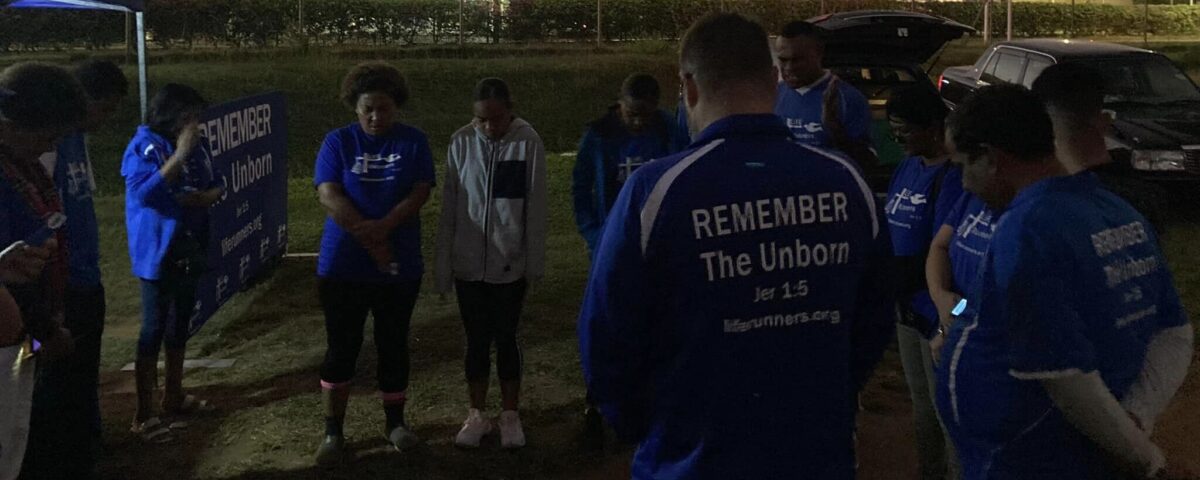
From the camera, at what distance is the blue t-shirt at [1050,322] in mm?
2465

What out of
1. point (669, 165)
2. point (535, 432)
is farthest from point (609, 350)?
point (535, 432)

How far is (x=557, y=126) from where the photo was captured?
19625mm

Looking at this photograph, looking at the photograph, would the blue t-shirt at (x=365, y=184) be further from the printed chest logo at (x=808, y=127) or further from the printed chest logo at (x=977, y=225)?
the printed chest logo at (x=977, y=225)

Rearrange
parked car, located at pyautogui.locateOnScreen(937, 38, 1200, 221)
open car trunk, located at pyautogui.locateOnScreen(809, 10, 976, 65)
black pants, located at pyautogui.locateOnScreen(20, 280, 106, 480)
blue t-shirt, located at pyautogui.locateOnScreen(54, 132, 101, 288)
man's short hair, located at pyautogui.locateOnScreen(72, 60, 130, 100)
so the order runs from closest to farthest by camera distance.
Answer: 1. black pants, located at pyautogui.locateOnScreen(20, 280, 106, 480)
2. blue t-shirt, located at pyautogui.locateOnScreen(54, 132, 101, 288)
3. man's short hair, located at pyautogui.locateOnScreen(72, 60, 130, 100)
4. open car trunk, located at pyautogui.locateOnScreen(809, 10, 976, 65)
5. parked car, located at pyautogui.locateOnScreen(937, 38, 1200, 221)

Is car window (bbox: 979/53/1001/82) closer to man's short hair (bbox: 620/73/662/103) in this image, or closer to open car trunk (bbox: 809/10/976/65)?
open car trunk (bbox: 809/10/976/65)

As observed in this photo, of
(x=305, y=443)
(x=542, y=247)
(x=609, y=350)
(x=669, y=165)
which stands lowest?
(x=305, y=443)

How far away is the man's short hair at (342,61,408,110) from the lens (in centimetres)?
530

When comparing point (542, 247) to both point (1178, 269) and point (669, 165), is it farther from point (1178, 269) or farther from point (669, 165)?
point (1178, 269)

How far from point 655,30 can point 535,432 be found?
2375cm

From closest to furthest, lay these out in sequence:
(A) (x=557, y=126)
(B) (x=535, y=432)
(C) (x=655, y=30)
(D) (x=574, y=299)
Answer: (B) (x=535, y=432) → (D) (x=574, y=299) → (A) (x=557, y=126) → (C) (x=655, y=30)

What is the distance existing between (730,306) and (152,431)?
4239 millimetres

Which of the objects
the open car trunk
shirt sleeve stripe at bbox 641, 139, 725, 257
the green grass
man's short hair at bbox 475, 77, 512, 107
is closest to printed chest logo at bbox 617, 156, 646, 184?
man's short hair at bbox 475, 77, 512, 107

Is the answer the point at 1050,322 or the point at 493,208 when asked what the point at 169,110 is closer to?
the point at 493,208

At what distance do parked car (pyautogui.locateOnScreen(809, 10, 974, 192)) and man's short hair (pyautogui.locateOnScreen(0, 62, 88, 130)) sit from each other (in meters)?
8.03
